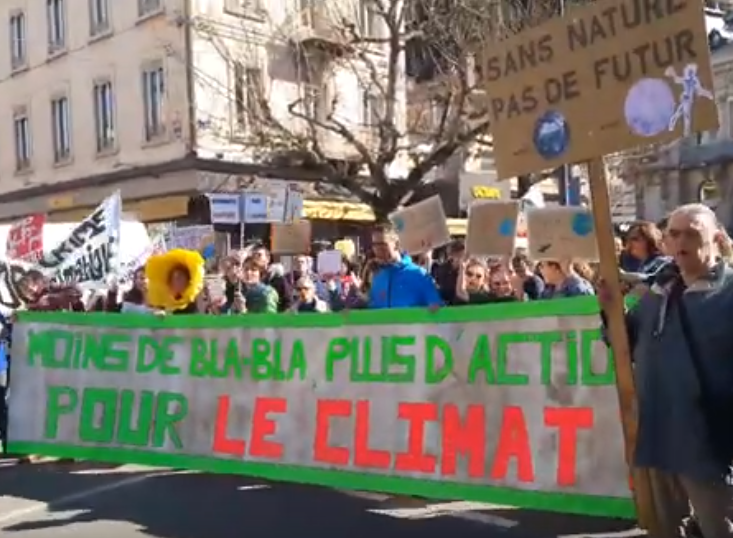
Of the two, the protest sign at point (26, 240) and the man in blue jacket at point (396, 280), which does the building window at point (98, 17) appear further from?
the man in blue jacket at point (396, 280)

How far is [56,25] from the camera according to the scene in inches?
1151

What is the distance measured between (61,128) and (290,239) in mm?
17795

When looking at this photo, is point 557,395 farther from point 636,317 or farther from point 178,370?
point 178,370

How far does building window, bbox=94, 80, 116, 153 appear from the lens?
2758 centimetres

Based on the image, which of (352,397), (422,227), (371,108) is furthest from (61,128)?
(352,397)

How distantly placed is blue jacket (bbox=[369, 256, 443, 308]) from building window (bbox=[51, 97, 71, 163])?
2311cm

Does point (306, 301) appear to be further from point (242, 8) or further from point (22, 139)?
point (22, 139)

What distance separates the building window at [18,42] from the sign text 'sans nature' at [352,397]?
23.7m

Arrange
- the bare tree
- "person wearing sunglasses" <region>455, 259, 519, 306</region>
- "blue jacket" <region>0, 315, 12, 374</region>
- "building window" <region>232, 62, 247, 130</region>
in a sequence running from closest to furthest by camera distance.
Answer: "person wearing sunglasses" <region>455, 259, 519, 306</region>
"blue jacket" <region>0, 315, 12, 374</region>
the bare tree
"building window" <region>232, 62, 247, 130</region>

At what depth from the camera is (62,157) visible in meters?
29.1

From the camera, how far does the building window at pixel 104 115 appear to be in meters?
27.6

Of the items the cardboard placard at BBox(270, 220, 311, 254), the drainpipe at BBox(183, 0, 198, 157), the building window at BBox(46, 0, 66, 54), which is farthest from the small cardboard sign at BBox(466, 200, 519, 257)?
the building window at BBox(46, 0, 66, 54)

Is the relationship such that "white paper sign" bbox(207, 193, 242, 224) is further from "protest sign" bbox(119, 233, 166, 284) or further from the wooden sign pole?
the wooden sign pole

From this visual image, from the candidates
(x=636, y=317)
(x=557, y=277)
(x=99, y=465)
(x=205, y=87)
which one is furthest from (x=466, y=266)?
(x=205, y=87)
